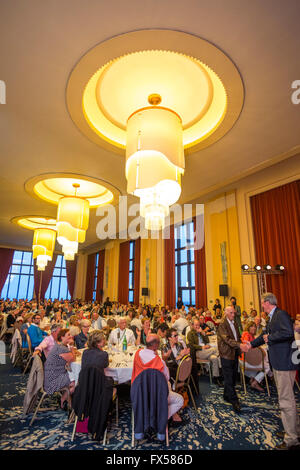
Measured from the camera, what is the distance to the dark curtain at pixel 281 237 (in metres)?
7.44

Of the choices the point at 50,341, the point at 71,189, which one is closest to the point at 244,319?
the point at 50,341

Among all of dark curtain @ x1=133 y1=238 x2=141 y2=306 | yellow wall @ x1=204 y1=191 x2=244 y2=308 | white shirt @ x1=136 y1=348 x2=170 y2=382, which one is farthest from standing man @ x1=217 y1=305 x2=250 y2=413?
dark curtain @ x1=133 y1=238 x2=141 y2=306

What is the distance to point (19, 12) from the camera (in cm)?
320

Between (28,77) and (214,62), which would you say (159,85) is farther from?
(28,77)

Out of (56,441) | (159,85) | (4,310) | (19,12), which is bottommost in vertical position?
(56,441)

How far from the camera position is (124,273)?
56.6ft

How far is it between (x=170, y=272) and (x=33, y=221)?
8683 mm

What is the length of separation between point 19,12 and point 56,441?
5.41 meters

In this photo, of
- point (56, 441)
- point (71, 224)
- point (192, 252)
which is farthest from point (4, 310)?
point (56, 441)

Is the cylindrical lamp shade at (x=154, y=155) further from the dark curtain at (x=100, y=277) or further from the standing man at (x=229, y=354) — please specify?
the dark curtain at (x=100, y=277)

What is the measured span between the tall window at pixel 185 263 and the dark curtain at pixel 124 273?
499cm

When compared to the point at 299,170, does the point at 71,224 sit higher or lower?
lower

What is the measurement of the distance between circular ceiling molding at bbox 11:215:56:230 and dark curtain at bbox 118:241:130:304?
16.9 ft

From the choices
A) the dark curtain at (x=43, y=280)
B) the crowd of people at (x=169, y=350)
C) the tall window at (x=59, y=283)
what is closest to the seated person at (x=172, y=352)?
the crowd of people at (x=169, y=350)
